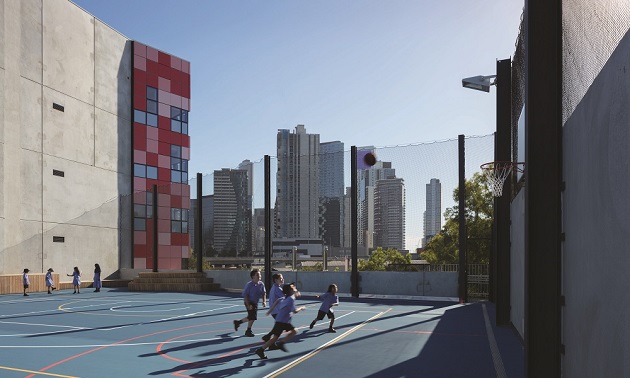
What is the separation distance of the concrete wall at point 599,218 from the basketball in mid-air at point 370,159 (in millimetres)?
19885

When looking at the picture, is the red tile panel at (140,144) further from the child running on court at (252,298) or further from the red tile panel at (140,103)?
the child running on court at (252,298)

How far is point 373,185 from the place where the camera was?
2875cm

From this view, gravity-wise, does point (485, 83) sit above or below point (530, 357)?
above

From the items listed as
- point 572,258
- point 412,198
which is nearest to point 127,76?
point 412,198

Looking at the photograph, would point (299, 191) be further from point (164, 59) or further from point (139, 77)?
point (164, 59)

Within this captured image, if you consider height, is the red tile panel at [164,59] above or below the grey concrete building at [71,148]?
above

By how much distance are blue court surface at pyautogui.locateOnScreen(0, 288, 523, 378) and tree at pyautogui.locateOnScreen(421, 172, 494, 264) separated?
14444 millimetres

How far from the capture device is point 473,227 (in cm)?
3750

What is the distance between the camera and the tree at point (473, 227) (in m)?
35.6

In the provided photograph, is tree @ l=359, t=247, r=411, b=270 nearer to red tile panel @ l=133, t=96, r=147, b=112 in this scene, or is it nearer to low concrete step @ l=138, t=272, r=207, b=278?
low concrete step @ l=138, t=272, r=207, b=278

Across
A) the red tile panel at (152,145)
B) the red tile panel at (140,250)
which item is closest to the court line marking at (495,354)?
the red tile panel at (140,250)

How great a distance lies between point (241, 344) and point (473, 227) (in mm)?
27672

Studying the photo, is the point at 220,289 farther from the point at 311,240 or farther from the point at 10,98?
the point at 10,98

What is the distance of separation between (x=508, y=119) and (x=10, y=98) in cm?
2804
